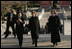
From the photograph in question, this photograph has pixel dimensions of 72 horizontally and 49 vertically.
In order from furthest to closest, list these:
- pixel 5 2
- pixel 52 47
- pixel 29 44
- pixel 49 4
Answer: pixel 49 4, pixel 5 2, pixel 29 44, pixel 52 47

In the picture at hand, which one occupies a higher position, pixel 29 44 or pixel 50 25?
pixel 50 25

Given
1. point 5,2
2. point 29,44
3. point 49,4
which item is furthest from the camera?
point 49,4

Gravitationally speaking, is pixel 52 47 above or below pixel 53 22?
below

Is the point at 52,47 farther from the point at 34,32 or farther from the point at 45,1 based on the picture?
the point at 45,1

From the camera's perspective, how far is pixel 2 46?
30.3 feet

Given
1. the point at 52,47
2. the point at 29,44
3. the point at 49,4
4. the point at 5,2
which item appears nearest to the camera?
the point at 52,47

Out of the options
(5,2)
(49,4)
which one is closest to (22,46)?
(5,2)

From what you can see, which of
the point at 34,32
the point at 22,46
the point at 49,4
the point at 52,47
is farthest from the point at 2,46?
the point at 49,4

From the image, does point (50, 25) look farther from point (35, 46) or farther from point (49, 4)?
point (49, 4)

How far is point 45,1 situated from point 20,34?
6460 centimetres

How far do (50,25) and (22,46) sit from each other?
145 centimetres

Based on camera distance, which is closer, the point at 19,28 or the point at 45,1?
the point at 19,28

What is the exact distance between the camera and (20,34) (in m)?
8.98

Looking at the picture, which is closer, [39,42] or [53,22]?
[53,22]
